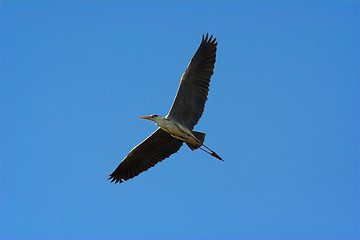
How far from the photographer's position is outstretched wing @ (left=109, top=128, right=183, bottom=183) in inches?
603

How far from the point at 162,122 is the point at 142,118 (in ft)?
2.45

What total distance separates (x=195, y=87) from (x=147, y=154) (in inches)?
103

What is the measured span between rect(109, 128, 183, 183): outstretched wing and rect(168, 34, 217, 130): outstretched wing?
91 cm

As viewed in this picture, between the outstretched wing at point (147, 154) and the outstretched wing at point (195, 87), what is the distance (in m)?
0.91

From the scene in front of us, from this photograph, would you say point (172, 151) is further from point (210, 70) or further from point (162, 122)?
point (210, 70)

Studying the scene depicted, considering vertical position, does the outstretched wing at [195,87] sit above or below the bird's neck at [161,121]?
above

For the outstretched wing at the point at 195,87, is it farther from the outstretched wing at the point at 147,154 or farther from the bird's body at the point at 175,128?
the outstretched wing at the point at 147,154

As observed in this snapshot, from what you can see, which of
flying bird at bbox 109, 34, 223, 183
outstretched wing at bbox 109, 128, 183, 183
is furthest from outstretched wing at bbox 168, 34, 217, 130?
outstretched wing at bbox 109, 128, 183, 183

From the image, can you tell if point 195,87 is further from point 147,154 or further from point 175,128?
point 147,154

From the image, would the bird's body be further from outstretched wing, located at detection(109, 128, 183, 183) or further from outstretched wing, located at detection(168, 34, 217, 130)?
outstretched wing, located at detection(109, 128, 183, 183)

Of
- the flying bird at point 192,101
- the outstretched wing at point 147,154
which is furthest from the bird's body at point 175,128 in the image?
the outstretched wing at point 147,154

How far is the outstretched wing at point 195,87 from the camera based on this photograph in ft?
47.2

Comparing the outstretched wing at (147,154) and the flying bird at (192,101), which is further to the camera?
the outstretched wing at (147,154)

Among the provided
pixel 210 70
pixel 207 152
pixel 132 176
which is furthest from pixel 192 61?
pixel 132 176
